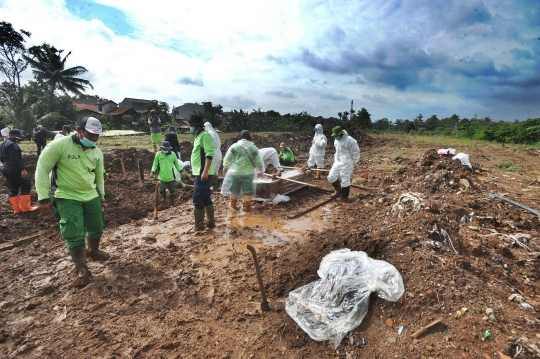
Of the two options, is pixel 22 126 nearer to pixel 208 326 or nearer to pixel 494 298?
pixel 208 326

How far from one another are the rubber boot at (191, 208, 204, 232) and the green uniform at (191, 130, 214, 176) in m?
0.66

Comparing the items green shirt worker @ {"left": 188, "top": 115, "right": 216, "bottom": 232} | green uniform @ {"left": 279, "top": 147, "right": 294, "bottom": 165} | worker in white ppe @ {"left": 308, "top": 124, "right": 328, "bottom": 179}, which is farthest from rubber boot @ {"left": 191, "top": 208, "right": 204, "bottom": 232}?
worker in white ppe @ {"left": 308, "top": 124, "right": 328, "bottom": 179}

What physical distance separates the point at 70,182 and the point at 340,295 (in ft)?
10.5

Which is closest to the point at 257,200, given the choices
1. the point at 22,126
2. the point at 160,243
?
the point at 160,243

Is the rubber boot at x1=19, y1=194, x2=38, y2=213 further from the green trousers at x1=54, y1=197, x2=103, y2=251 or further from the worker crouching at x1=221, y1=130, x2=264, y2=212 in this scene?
the worker crouching at x1=221, y1=130, x2=264, y2=212

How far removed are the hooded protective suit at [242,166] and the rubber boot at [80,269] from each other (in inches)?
116

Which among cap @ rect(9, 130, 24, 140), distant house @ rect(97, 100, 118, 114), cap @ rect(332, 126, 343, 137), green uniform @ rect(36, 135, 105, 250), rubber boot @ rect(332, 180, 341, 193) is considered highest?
distant house @ rect(97, 100, 118, 114)

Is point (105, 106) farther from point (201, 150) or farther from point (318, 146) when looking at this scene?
point (201, 150)

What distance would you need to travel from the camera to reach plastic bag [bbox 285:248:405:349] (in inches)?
94.1

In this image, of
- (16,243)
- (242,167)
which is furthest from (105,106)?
(242,167)

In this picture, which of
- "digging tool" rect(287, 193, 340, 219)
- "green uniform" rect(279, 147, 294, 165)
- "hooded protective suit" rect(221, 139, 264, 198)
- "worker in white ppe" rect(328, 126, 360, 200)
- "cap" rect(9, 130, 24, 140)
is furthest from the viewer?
"green uniform" rect(279, 147, 294, 165)

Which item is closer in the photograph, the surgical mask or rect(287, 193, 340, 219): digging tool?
the surgical mask

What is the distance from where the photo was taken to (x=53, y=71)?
28.4 meters

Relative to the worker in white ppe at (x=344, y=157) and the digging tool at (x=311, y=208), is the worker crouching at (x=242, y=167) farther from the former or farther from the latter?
the worker in white ppe at (x=344, y=157)
